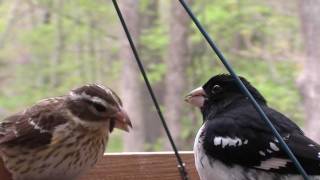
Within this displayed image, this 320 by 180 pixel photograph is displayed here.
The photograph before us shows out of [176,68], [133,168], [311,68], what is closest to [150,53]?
[176,68]

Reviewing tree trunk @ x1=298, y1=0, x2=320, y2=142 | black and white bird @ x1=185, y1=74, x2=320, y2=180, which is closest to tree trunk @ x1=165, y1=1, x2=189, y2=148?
tree trunk @ x1=298, y1=0, x2=320, y2=142

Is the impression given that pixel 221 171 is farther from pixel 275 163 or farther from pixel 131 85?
pixel 131 85

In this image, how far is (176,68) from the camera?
32.3 feet

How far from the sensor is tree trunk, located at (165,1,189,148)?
979 cm

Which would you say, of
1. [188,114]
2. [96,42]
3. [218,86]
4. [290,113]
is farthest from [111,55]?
[218,86]

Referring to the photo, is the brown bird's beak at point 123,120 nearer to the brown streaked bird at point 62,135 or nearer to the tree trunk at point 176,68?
the brown streaked bird at point 62,135

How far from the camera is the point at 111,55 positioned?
1202cm

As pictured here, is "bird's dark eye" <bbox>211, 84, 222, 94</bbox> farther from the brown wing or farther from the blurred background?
the blurred background

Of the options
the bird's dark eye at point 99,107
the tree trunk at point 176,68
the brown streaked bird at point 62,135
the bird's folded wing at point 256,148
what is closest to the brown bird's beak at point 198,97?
the bird's folded wing at point 256,148

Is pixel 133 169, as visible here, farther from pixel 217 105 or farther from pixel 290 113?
pixel 290 113

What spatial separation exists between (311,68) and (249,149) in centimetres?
584

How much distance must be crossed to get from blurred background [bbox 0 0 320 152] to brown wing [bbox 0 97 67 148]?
22.4 ft

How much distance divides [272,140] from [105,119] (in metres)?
0.65

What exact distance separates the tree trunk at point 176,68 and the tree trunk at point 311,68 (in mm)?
2203
